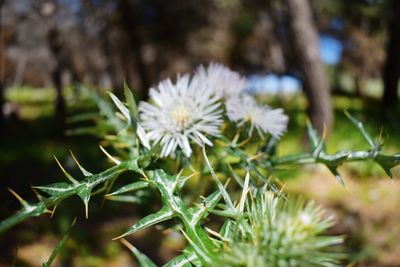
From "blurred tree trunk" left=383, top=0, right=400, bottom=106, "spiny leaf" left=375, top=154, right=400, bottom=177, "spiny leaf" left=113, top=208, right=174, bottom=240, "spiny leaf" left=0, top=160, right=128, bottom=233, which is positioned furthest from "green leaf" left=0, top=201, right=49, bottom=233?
"blurred tree trunk" left=383, top=0, right=400, bottom=106

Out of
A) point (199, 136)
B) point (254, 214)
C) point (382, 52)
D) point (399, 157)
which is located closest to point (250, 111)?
point (199, 136)

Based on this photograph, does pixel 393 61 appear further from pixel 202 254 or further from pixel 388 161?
pixel 202 254

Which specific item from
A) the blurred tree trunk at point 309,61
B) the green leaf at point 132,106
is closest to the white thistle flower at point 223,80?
the green leaf at point 132,106

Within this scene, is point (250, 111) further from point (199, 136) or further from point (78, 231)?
point (78, 231)

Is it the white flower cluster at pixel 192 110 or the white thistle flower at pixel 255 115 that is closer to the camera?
the white flower cluster at pixel 192 110

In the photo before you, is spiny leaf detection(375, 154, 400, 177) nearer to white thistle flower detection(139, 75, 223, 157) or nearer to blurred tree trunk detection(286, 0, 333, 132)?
white thistle flower detection(139, 75, 223, 157)

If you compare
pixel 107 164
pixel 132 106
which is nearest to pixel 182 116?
pixel 132 106

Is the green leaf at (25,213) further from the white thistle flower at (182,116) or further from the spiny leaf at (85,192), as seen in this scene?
the white thistle flower at (182,116)
